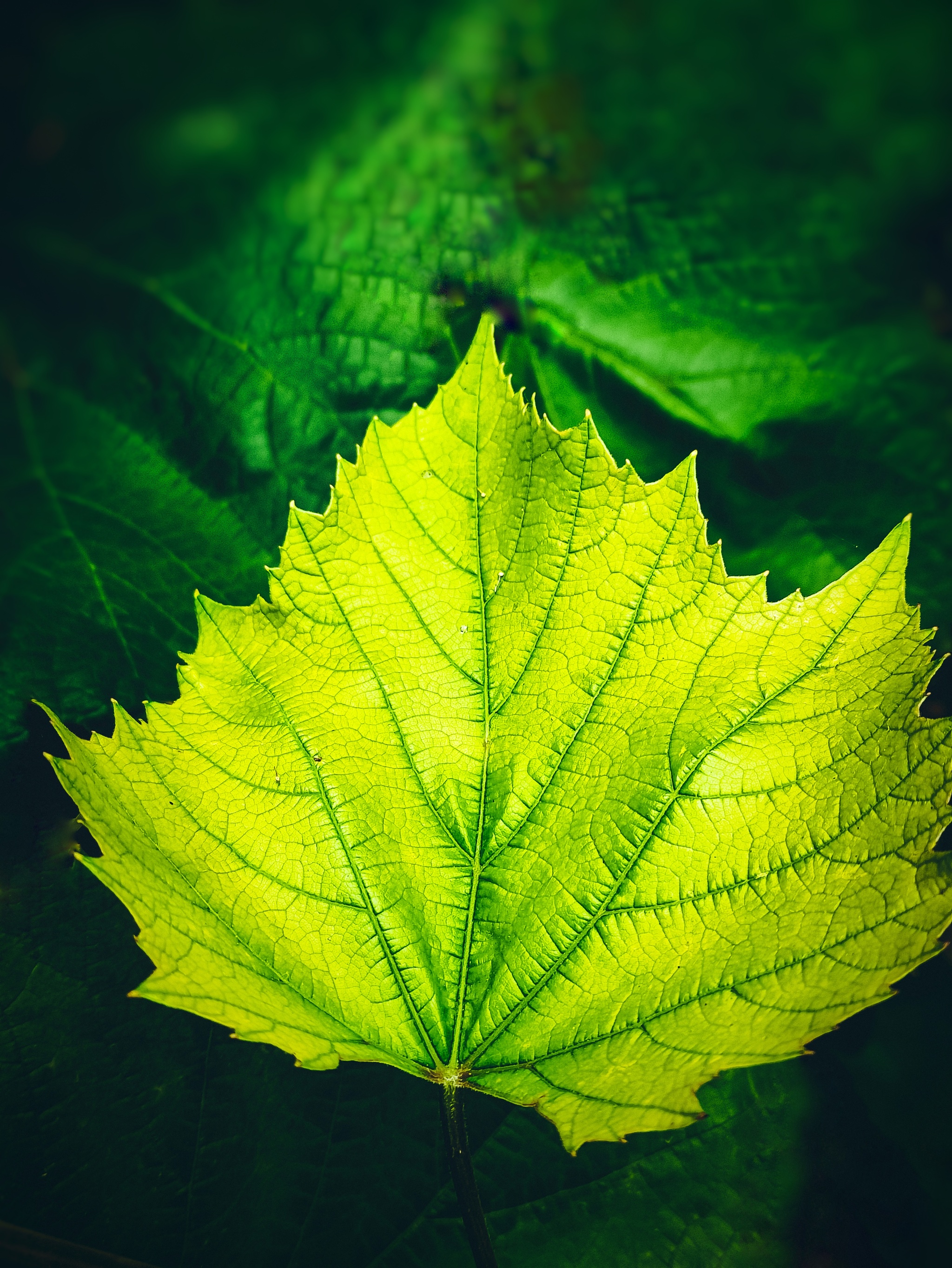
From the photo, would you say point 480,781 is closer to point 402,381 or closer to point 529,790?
point 529,790

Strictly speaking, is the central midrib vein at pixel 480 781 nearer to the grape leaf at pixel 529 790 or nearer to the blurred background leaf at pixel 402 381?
the grape leaf at pixel 529 790

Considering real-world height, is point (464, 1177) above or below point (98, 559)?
below

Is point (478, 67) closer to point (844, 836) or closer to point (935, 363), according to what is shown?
point (935, 363)

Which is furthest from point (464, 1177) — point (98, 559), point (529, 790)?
point (98, 559)

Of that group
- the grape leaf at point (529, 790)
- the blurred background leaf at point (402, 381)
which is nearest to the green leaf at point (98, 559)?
the blurred background leaf at point (402, 381)

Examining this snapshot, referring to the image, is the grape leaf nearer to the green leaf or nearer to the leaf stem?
the leaf stem

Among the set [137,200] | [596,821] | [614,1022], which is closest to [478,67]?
[137,200]

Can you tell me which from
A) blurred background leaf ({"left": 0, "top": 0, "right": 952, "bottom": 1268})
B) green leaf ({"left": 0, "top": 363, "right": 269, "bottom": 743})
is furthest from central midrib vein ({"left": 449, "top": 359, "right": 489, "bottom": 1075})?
green leaf ({"left": 0, "top": 363, "right": 269, "bottom": 743})

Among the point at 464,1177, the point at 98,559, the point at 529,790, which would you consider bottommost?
the point at 464,1177
